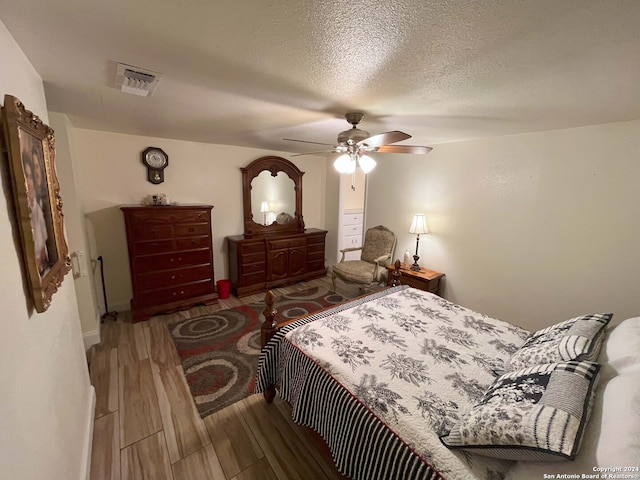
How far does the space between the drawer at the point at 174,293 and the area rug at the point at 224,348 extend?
373 mm

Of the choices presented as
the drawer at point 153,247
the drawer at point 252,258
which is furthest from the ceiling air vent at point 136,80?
the drawer at point 252,258

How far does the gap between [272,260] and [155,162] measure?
6.63ft

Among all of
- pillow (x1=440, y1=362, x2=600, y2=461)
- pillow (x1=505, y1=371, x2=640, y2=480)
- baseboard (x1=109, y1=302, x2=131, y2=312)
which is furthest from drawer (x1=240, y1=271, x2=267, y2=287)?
pillow (x1=505, y1=371, x2=640, y2=480)

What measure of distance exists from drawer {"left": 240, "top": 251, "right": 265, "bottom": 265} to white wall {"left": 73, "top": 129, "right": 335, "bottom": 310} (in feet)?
1.50

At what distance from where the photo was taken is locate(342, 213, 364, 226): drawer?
16.4ft

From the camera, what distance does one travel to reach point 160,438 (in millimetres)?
1664

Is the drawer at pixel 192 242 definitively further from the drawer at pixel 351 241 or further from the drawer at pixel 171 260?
the drawer at pixel 351 241

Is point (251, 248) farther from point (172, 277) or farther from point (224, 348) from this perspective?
point (224, 348)

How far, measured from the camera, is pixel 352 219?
5.17 m

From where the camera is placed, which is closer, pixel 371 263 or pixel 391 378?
pixel 391 378

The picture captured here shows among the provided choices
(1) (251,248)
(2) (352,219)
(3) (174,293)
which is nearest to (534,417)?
(1) (251,248)

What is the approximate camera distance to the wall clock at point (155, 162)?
10.3 feet

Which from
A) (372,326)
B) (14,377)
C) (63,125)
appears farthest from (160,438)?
(63,125)

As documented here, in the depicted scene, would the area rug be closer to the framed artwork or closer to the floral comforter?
A: the floral comforter
